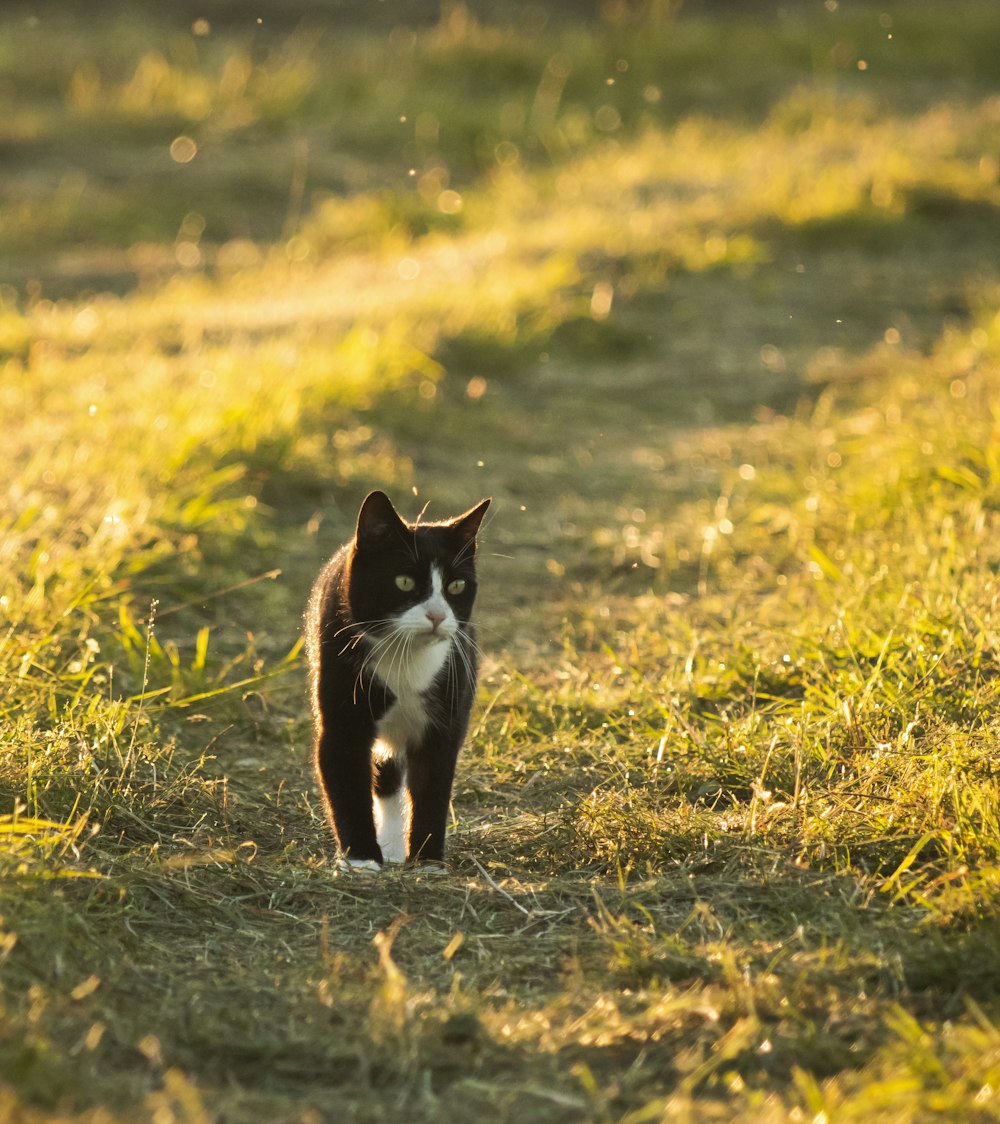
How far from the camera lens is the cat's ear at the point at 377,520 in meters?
3.16

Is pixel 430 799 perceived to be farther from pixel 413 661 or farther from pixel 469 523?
pixel 469 523

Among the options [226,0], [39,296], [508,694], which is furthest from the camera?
[226,0]

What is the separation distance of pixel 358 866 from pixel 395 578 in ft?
2.03

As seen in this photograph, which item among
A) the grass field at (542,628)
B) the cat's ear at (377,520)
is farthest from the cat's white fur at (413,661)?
the grass field at (542,628)

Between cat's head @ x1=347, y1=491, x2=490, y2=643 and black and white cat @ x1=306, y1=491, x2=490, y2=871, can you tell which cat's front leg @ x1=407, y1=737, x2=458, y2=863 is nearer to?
black and white cat @ x1=306, y1=491, x2=490, y2=871

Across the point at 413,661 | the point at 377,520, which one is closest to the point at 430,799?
the point at 413,661

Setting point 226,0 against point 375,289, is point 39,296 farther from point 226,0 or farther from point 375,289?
point 226,0

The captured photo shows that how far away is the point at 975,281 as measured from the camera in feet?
27.1

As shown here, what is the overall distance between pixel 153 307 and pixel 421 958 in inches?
250

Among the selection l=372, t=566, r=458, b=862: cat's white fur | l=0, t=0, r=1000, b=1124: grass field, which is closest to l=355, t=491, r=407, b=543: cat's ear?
l=372, t=566, r=458, b=862: cat's white fur

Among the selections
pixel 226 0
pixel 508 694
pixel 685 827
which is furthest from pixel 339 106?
pixel 685 827

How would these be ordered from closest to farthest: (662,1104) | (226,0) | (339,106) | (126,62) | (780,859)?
1. (662,1104)
2. (780,859)
3. (339,106)
4. (126,62)
5. (226,0)

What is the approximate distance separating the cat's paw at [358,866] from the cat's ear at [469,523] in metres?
0.77

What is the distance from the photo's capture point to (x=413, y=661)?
10.5ft
